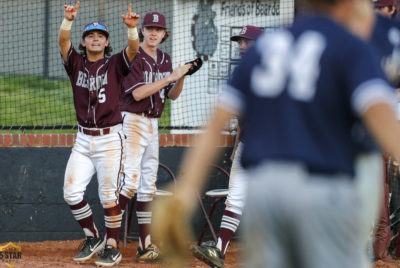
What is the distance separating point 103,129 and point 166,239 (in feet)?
12.2

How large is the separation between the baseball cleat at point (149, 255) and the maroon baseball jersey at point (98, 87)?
3.95ft

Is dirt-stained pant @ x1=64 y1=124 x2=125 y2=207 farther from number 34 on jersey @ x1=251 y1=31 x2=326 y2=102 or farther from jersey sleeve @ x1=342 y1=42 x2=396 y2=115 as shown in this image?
jersey sleeve @ x1=342 y1=42 x2=396 y2=115

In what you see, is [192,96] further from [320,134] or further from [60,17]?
[320,134]

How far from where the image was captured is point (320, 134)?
7.89 ft

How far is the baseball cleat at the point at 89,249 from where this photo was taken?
6.45 meters

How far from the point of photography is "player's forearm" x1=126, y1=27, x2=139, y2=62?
20.0 ft

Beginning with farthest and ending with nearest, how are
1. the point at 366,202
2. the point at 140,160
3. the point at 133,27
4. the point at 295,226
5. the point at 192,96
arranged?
the point at 192,96 → the point at 140,160 → the point at 133,27 → the point at 366,202 → the point at 295,226

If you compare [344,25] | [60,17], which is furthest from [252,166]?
[60,17]

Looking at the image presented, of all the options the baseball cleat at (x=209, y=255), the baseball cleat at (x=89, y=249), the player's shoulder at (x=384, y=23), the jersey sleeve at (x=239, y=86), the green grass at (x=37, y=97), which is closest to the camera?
the jersey sleeve at (x=239, y=86)

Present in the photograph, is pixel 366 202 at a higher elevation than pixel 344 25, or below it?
below

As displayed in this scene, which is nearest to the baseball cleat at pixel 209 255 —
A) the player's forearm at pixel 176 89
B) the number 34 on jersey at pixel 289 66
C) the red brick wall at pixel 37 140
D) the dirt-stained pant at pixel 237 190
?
the dirt-stained pant at pixel 237 190

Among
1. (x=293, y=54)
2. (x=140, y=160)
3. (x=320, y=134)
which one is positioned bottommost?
(x=140, y=160)

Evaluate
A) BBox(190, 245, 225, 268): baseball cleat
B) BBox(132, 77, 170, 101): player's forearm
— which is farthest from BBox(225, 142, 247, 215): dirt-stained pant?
BBox(132, 77, 170, 101): player's forearm

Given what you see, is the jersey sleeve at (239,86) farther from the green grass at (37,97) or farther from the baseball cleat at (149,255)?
the green grass at (37,97)
